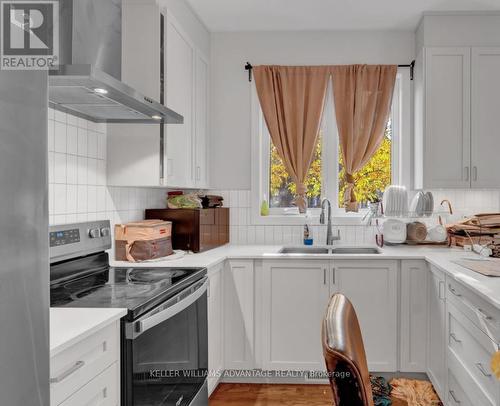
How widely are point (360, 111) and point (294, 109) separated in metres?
0.51

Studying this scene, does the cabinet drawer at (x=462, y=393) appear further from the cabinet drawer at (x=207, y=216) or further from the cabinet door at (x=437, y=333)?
the cabinet drawer at (x=207, y=216)

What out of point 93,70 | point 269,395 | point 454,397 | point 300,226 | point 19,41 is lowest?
point 269,395

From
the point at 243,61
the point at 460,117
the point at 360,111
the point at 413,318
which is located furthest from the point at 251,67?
the point at 413,318

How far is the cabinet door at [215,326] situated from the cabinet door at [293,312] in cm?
30

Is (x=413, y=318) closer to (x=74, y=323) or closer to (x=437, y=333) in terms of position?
(x=437, y=333)

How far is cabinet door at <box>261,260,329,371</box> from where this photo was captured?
10.5 feet

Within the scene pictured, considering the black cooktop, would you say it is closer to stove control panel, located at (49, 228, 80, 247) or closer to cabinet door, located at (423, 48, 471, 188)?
stove control panel, located at (49, 228, 80, 247)

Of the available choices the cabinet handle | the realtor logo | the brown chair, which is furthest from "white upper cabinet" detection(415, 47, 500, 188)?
the realtor logo

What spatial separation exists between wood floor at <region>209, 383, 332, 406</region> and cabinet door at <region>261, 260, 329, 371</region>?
143 mm

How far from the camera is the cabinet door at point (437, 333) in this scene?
2.79 meters

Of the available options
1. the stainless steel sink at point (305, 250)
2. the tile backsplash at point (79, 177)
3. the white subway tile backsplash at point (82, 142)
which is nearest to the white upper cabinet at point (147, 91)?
the tile backsplash at point (79, 177)

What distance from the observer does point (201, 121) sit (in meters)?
3.60

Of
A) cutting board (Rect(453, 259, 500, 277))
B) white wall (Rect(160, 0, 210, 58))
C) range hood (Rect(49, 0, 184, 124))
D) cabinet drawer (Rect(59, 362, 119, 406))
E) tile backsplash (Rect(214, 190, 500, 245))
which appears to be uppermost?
white wall (Rect(160, 0, 210, 58))

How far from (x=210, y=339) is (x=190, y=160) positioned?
117 centimetres
